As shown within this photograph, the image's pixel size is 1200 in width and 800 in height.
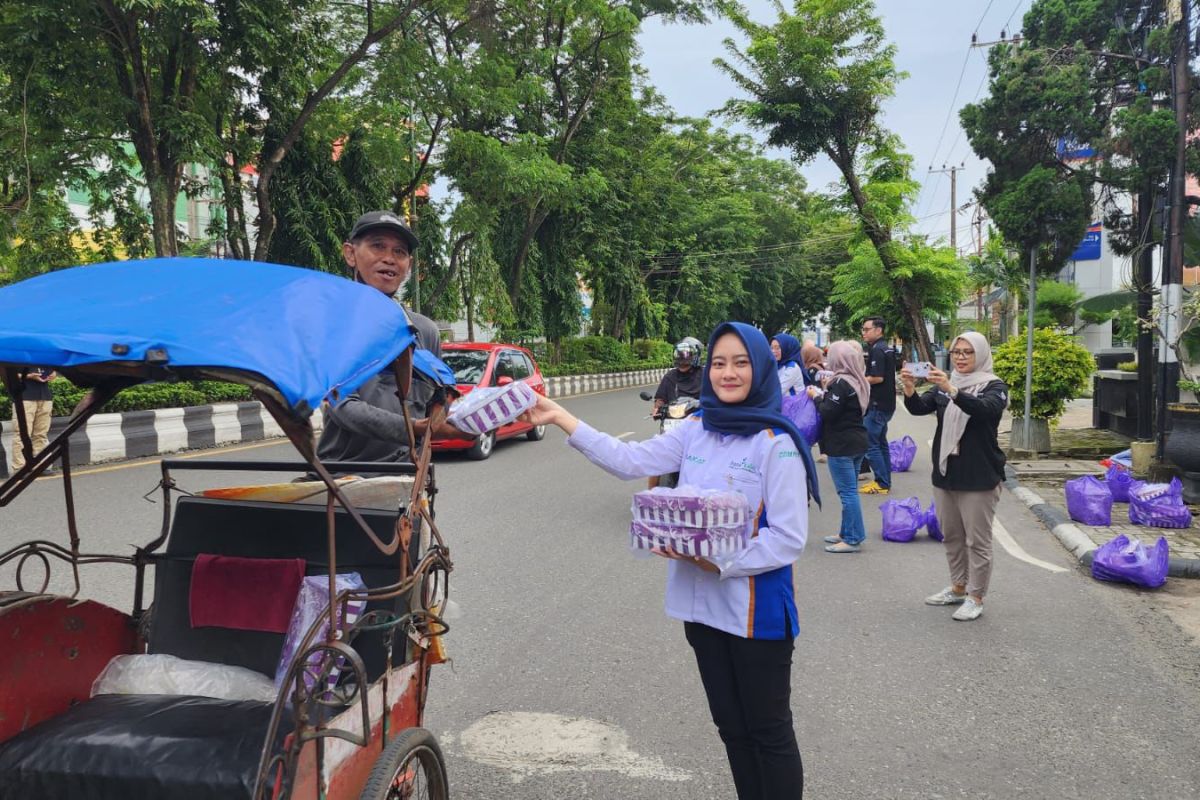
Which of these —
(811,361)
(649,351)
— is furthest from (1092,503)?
(649,351)

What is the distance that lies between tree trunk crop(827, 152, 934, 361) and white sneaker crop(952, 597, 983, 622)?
49.8 feet

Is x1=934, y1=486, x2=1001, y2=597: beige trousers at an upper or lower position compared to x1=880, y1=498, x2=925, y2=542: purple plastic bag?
upper

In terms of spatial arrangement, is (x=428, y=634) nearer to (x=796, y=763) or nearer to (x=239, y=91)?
(x=796, y=763)

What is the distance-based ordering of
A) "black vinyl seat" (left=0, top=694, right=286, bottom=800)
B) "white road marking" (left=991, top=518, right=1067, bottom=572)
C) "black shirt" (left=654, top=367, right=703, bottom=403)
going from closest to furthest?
"black vinyl seat" (left=0, top=694, right=286, bottom=800) → "white road marking" (left=991, top=518, right=1067, bottom=572) → "black shirt" (left=654, top=367, right=703, bottom=403)

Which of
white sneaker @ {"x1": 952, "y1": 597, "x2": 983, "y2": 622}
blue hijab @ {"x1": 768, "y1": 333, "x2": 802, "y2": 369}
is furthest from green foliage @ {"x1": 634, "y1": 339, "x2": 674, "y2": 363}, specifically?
white sneaker @ {"x1": 952, "y1": 597, "x2": 983, "y2": 622}

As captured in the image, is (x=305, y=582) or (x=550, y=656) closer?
(x=305, y=582)

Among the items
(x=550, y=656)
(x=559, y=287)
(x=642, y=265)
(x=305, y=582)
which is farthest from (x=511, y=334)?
(x=305, y=582)

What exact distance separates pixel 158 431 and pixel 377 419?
980 cm

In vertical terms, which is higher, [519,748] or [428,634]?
[428,634]

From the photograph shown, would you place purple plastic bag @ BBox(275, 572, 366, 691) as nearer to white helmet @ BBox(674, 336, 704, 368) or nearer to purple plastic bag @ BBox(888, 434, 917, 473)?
white helmet @ BBox(674, 336, 704, 368)

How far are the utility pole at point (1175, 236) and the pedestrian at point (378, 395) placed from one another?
29.4ft

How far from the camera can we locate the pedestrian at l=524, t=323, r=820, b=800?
2.52 metres

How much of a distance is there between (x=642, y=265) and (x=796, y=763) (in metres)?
37.8

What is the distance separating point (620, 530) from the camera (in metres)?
7.47
